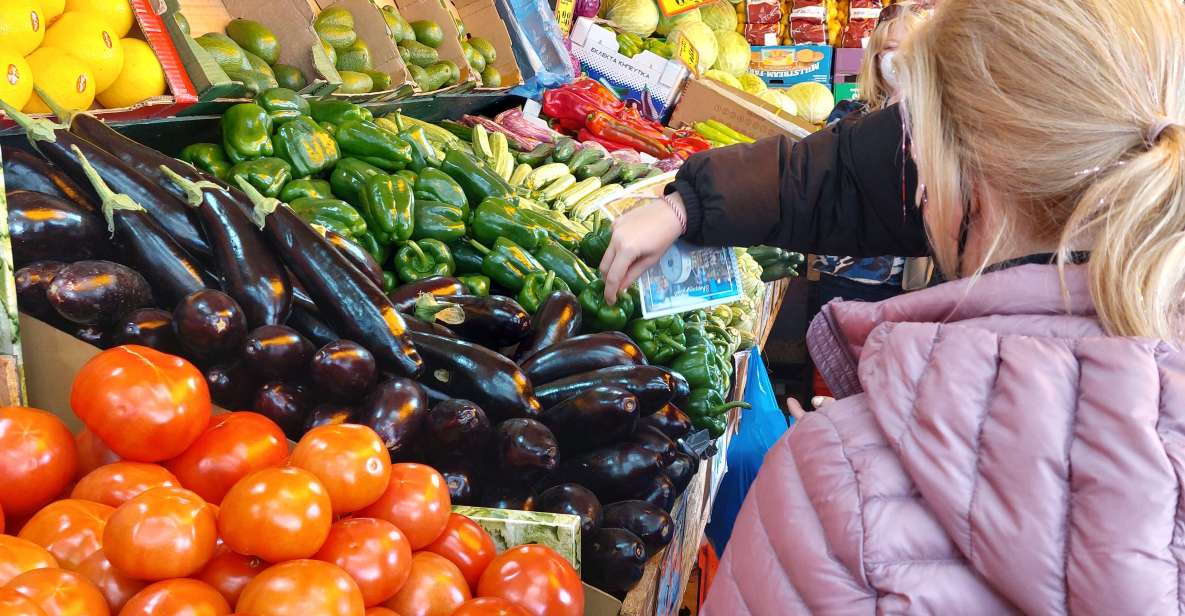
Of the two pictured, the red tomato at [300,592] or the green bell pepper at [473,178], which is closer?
the red tomato at [300,592]

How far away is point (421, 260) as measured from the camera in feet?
8.31

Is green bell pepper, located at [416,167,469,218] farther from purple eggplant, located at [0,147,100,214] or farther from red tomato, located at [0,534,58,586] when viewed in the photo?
red tomato, located at [0,534,58,586]

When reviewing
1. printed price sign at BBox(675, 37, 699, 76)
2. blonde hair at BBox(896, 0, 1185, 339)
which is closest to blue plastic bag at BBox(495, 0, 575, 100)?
printed price sign at BBox(675, 37, 699, 76)

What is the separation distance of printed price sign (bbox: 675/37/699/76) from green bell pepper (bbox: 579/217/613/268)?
386cm

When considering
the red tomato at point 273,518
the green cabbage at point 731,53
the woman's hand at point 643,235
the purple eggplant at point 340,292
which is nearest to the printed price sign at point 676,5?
the green cabbage at point 731,53

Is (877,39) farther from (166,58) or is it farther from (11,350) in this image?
(11,350)

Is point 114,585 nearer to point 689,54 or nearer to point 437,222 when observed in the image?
point 437,222

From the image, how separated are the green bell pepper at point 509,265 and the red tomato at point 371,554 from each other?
1.55m

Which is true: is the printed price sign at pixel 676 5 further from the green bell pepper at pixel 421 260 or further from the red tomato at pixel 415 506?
the red tomato at pixel 415 506

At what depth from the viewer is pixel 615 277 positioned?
1928mm

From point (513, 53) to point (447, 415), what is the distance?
142 inches

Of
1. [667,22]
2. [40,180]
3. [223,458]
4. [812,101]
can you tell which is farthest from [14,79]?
[812,101]

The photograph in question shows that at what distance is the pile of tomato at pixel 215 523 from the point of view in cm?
92

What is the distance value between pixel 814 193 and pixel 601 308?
731 mm
